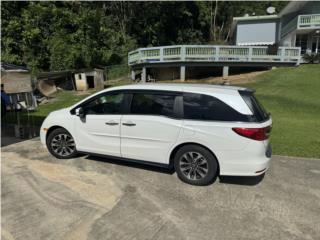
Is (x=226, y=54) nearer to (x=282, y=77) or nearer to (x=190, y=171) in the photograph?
(x=282, y=77)

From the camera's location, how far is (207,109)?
4590 millimetres

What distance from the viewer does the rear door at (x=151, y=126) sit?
188 inches

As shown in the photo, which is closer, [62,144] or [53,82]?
[62,144]

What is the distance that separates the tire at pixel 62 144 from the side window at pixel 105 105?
0.77m

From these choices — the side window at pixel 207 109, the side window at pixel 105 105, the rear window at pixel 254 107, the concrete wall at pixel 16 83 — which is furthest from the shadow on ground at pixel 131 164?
the concrete wall at pixel 16 83

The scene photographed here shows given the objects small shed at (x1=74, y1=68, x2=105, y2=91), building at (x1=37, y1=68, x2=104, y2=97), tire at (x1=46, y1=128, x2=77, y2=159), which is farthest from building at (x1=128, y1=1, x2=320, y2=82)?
tire at (x1=46, y1=128, x2=77, y2=159)

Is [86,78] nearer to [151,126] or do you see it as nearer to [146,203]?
[151,126]

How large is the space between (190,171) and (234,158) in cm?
80

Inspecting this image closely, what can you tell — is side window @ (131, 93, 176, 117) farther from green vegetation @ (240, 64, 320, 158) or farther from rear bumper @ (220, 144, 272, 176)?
green vegetation @ (240, 64, 320, 158)

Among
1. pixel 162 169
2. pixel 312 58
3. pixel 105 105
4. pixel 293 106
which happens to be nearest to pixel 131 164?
pixel 162 169

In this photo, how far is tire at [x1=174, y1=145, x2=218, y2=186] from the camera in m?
4.57

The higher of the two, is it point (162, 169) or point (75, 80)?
point (75, 80)

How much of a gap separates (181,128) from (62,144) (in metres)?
2.80

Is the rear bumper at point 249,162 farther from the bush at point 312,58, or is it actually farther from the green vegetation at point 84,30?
the green vegetation at point 84,30
